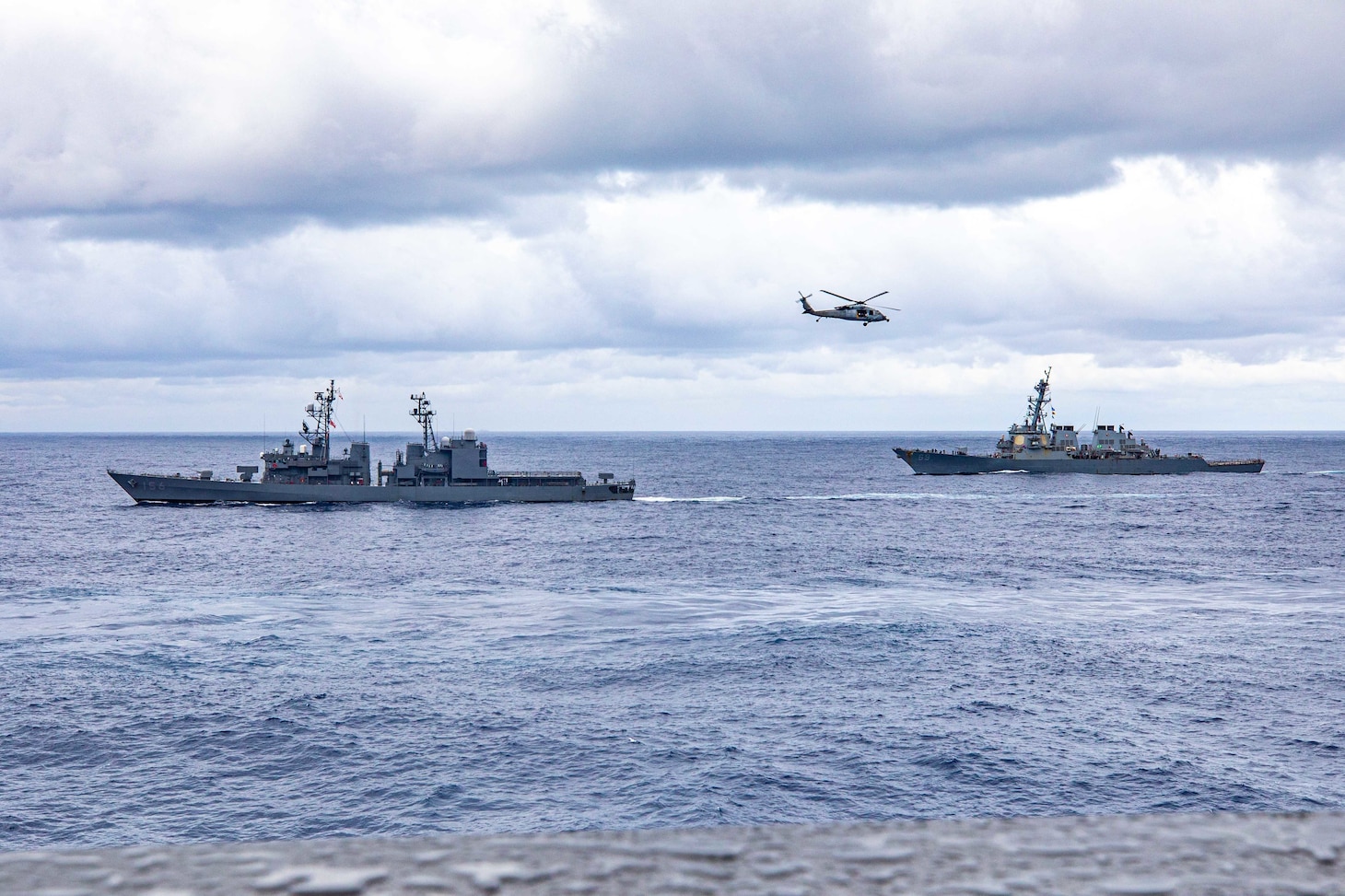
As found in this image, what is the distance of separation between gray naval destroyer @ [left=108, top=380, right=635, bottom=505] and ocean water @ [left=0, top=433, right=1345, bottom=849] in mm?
33184

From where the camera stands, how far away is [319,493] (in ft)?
392

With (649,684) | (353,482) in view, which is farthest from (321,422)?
Answer: (649,684)

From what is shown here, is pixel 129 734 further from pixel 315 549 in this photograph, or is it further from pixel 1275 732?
pixel 315 549

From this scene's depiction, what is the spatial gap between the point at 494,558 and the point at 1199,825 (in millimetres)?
77847

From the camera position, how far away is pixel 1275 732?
33906 millimetres

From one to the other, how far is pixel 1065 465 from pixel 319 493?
120624mm

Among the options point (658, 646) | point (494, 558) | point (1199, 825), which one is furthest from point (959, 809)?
point (494, 558)

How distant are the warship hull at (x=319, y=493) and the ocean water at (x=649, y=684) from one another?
106ft

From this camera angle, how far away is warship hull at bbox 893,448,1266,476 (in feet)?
561

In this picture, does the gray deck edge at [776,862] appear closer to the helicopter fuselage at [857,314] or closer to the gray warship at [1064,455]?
the helicopter fuselage at [857,314]

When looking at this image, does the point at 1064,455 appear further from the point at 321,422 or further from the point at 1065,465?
the point at 321,422

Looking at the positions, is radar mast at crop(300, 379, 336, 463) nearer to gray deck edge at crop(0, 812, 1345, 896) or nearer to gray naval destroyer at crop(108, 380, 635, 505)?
gray naval destroyer at crop(108, 380, 635, 505)

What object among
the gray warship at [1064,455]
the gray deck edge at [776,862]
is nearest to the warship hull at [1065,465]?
the gray warship at [1064,455]

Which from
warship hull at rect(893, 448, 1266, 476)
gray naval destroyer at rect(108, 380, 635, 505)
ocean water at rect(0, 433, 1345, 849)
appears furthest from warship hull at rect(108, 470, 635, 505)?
warship hull at rect(893, 448, 1266, 476)
